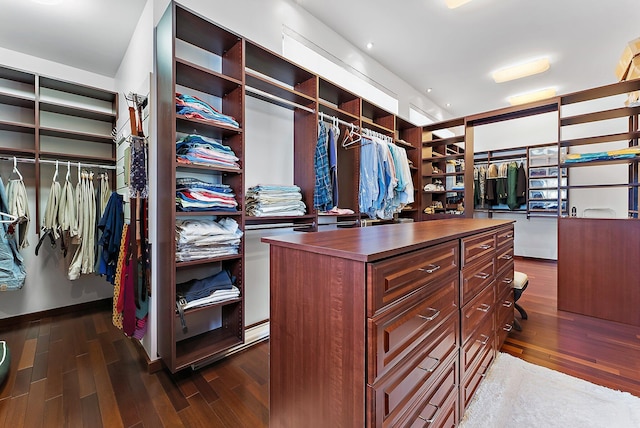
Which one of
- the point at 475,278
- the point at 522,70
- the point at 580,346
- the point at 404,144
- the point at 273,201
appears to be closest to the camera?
the point at 475,278

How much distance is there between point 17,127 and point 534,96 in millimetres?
7473

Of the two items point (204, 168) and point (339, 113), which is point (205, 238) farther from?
point (339, 113)

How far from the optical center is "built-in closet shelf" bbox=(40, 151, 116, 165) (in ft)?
9.29

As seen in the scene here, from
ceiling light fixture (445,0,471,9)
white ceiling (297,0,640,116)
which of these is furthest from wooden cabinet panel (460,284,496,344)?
white ceiling (297,0,640,116)

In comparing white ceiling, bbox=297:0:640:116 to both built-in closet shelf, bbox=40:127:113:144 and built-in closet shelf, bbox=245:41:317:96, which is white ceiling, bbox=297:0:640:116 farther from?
built-in closet shelf, bbox=40:127:113:144

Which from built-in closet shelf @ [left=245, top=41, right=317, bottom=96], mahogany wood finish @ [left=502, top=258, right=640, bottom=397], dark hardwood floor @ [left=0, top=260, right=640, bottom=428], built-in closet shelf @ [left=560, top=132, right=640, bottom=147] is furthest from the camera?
built-in closet shelf @ [left=560, top=132, right=640, bottom=147]

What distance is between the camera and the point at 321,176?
254cm

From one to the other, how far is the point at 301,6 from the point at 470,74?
3.01 m

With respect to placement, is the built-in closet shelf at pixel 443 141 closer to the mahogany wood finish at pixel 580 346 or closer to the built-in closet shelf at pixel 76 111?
the mahogany wood finish at pixel 580 346

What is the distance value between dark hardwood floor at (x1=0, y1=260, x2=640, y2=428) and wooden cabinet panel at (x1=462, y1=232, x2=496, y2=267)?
1035 mm

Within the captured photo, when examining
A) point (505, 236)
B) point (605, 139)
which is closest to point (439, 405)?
point (505, 236)

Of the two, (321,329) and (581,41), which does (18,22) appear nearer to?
(321,329)

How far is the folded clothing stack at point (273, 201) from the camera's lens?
2.24m

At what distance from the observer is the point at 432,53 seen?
3.74 metres
